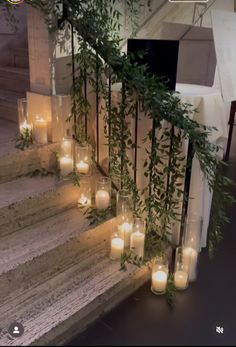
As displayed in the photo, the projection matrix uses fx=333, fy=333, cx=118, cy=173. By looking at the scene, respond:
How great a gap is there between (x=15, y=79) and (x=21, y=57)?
1.36 ft

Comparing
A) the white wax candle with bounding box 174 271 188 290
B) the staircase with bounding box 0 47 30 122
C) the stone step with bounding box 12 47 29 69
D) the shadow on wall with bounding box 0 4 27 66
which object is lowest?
the white wax candle with bounding box 174 271 188 290

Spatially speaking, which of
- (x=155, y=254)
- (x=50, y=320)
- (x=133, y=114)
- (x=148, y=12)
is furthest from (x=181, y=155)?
(x=148, y=12)

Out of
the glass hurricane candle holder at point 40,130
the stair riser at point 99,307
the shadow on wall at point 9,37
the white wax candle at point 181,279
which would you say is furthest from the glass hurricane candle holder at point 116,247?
the shadow on wall at point 9,37

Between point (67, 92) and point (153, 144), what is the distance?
2.69 feet

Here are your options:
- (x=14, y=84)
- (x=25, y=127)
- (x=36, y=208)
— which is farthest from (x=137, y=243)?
(x=14, y=84)

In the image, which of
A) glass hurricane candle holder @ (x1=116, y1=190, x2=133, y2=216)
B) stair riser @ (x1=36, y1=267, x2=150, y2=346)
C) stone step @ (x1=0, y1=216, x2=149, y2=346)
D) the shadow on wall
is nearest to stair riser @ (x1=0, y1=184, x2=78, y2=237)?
stone step @ (x1=0, y1=216, x2=149, y2=346)

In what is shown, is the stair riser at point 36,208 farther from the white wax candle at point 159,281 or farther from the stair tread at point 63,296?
the white wax candle at point 159,281

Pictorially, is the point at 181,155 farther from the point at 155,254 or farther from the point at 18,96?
the point at 18,96

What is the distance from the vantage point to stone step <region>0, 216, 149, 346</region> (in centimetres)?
162

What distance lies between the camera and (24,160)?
2.28 m

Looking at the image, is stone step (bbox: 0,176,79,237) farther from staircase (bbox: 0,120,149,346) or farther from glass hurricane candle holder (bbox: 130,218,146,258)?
glass hurricane candle holder (bbox: 130,218,146,258)

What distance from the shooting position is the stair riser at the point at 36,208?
1939 millimetres

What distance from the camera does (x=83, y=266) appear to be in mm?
Result: 2020

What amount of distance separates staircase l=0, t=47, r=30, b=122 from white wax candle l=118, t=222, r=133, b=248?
4.90 ft
